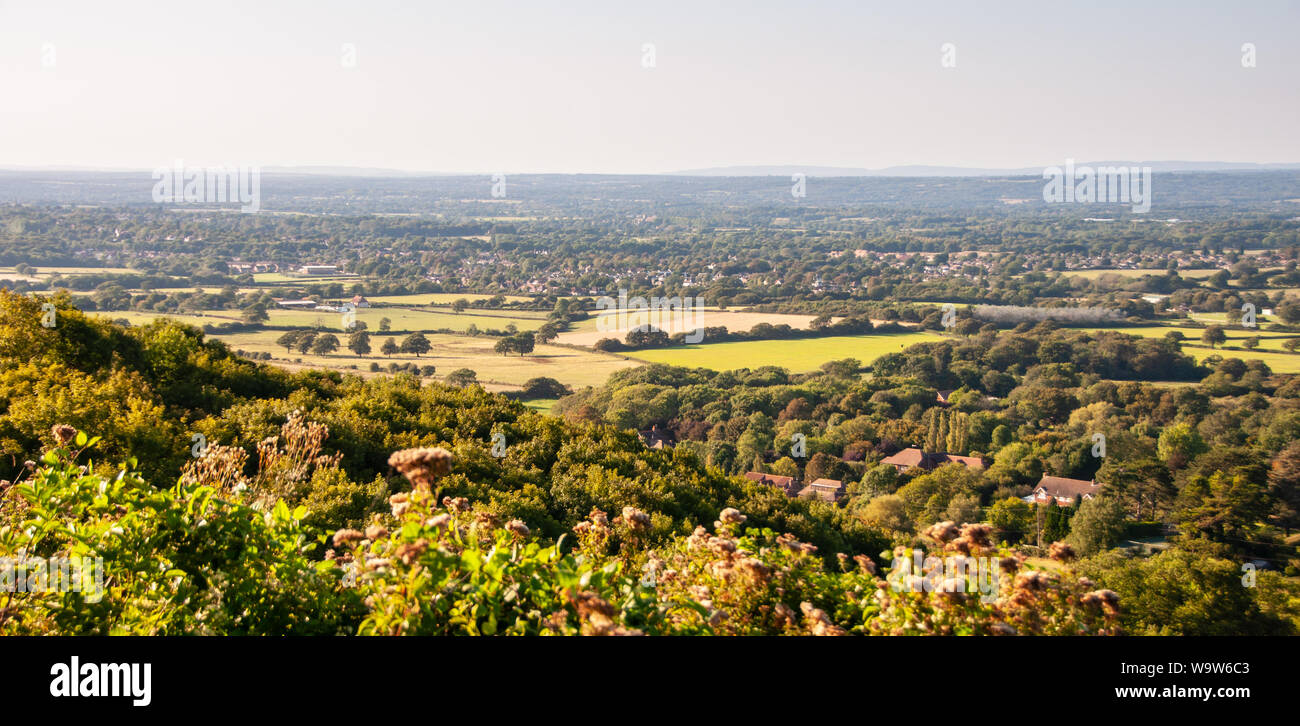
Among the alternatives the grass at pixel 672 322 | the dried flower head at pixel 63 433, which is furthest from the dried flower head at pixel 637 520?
the grass at pixel 672 322

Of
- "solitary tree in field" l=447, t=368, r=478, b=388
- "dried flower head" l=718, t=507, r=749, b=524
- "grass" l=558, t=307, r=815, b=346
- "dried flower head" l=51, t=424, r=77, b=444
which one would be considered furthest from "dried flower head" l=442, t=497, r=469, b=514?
"grass" l=558, t=307, r=815, b=346

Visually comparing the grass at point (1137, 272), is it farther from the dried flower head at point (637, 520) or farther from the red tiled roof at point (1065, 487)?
the dried flower head at point (637, 520)

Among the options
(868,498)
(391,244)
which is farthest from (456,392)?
(391,244)

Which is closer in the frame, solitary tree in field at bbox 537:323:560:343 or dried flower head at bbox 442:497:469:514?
dried flower head at bbox 442:497:469:514

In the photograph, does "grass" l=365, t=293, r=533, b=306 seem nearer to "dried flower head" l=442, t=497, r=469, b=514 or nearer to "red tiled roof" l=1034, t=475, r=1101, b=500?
"red tiled roof" l=1034, t=475, r=1101, b=500

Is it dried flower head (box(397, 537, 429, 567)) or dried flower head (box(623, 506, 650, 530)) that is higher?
dried flower head (box(397, 537, 429, 567))

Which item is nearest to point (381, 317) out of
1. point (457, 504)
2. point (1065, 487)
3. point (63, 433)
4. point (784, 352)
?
point (784, 352)
